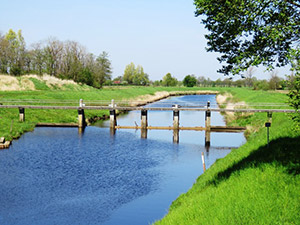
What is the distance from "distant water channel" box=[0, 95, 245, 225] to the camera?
20656 mm

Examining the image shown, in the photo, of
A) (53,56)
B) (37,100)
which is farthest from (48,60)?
(37,100)

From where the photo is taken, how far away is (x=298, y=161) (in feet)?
53.5

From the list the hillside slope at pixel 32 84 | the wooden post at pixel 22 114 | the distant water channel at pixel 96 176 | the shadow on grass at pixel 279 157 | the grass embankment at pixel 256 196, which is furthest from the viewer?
the hillside slope at pixel 32 84

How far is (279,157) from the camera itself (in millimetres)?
17594

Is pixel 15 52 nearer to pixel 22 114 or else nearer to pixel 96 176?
pixel 22 114

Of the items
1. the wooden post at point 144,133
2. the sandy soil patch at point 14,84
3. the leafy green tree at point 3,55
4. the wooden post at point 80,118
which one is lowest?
the wooden post at point 144,133

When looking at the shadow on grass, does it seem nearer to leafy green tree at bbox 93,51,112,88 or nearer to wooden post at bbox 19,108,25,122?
wooden post at bbox 19,108,25,122

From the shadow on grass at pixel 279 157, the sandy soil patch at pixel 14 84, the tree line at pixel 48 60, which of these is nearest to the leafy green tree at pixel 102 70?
the tree line at pixel 48 60

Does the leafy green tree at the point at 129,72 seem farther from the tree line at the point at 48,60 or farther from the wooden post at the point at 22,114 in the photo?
the wooden post at the point at 22,114

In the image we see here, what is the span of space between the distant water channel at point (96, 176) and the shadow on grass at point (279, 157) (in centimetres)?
548

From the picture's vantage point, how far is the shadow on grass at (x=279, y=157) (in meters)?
16.2

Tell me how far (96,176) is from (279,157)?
1458 centimetres

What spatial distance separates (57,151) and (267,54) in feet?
83.6

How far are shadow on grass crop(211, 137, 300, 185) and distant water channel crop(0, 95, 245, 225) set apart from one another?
18.0 feet
